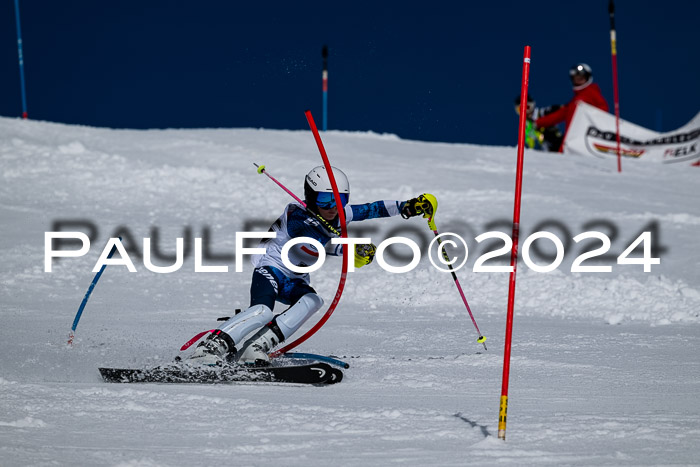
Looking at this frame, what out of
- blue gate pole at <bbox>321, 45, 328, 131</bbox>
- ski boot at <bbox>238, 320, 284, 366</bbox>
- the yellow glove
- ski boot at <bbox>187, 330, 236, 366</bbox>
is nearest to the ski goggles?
the yellow glove

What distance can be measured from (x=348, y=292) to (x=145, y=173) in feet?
20.3

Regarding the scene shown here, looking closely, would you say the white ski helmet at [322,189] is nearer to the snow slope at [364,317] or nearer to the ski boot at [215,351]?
the ski boot at [215,351]

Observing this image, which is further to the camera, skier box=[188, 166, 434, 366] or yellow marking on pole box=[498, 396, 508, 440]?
skier box=[188, 166, 434, 366]

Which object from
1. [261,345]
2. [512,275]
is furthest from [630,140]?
[512,275]

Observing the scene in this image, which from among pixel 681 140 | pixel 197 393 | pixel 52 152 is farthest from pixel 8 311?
pixel 681 140

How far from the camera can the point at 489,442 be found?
350 cm

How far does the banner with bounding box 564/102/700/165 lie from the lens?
59.6 ft

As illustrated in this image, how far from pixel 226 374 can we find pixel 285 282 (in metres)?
0.80

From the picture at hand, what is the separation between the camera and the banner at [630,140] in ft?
59.6

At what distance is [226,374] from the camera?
5.02 meters

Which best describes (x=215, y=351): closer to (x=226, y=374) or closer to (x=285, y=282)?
(x=226, y=374)

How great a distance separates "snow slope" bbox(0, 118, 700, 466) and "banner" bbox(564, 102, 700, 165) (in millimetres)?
472

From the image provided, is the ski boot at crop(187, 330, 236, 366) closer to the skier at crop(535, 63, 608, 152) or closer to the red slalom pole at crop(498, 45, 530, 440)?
the red slalom pole at crop(498, 45, 530, 440)

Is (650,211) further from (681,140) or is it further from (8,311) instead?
(8,311)
